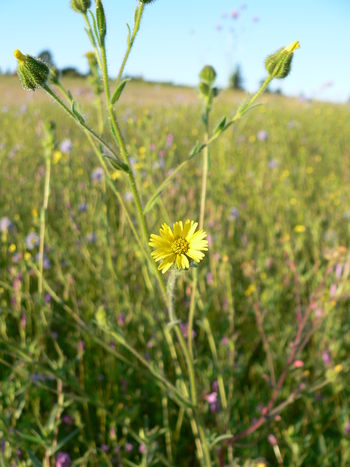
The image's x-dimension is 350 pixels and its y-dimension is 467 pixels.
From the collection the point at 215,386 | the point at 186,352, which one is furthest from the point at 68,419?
the point at 186,352

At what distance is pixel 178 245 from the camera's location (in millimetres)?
555

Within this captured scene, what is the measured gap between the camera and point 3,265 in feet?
5.38

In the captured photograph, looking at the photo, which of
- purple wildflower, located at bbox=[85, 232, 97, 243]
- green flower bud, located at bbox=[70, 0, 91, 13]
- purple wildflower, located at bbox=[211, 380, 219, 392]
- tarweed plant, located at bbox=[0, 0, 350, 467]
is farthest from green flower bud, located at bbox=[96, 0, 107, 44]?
purple wildflower, located at bbox=[85, 232, 97, 243]

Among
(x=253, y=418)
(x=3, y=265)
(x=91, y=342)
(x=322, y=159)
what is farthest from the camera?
(x=322, y=159)

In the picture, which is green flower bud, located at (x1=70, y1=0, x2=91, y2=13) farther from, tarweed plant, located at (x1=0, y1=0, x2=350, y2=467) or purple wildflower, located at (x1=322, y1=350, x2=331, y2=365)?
purple wildflower, located at (x1=322, y1=350, x2=331, y2=365)

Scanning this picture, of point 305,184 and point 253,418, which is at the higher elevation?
point 305,184

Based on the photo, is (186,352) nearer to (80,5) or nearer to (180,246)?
(180,246)

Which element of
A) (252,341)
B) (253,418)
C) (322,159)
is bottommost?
(253,418)

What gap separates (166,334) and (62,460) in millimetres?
514

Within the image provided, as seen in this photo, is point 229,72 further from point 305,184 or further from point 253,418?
point 253,418

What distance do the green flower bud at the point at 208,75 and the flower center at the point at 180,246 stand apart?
0.51 meters

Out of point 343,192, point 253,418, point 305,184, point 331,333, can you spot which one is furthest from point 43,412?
point 305,184

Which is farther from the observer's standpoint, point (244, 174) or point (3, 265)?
point (244, 174)

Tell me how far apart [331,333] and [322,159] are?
2449 mm
